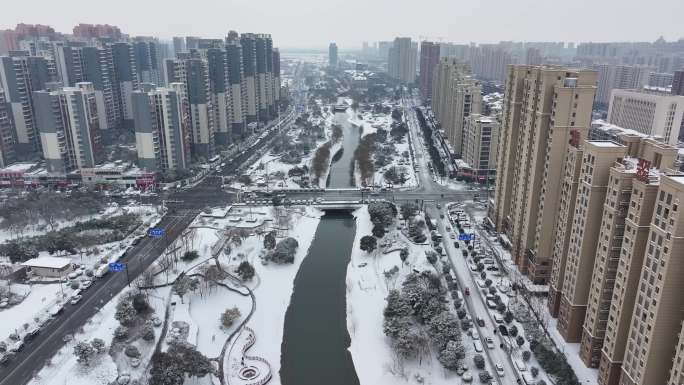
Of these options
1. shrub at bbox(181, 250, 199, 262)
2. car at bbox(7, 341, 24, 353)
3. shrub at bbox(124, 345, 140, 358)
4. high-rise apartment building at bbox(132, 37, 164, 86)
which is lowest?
car at bbox(7, 341, 24, 353)

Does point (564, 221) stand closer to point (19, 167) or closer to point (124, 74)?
point (19, 167)

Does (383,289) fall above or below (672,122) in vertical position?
below

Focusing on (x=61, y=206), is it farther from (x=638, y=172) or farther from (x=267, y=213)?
(x=638, y=172)

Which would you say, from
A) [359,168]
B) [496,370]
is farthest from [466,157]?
[496,370]

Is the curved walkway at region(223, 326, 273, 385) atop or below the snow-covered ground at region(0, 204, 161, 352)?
below

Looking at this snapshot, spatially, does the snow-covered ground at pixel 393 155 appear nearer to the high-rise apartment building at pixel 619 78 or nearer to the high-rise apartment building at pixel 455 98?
the high-rise apartment building at pixel 455 98

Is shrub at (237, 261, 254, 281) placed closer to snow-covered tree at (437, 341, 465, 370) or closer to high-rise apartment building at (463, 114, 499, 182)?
snow-covered tree at (437, 341, 465, 370)

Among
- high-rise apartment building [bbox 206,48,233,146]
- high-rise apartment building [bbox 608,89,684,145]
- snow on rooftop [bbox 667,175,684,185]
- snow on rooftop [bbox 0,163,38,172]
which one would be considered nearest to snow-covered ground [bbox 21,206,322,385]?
snow on rooftop [bbox 667,175,684,185]
